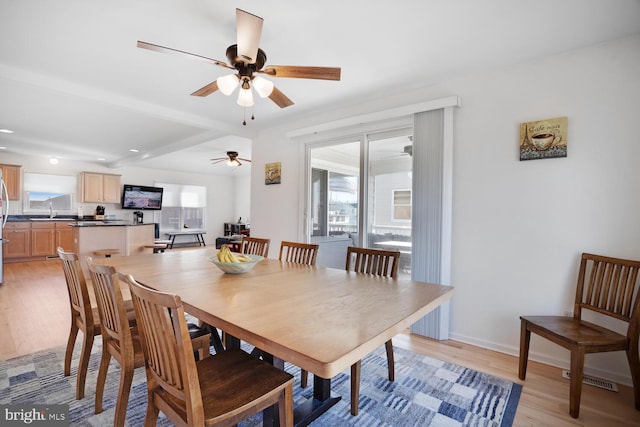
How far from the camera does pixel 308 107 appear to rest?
3654 millimetres

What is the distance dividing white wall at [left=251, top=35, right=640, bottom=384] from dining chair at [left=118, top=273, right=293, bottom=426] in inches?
83.7

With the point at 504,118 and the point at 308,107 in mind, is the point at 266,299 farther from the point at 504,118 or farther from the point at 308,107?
the point at 308,107

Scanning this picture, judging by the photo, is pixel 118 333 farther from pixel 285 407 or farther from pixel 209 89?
pixel 209 89

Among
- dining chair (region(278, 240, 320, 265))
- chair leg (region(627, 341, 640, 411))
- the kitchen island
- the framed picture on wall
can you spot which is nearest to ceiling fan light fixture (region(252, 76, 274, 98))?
dining chair (region(278, 240, 320, 265))

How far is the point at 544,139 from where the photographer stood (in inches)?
93.9

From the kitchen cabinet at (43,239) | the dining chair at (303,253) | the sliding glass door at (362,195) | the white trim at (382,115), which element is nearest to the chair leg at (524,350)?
the sliding glass door at (362,195)

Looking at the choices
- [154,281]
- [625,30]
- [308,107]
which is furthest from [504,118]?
[154,281]

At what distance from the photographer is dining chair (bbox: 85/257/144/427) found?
1.43 m

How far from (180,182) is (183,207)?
77cm

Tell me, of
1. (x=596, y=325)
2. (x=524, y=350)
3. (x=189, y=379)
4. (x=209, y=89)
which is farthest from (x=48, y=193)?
(x=596, y=325)

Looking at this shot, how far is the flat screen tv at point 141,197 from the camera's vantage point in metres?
8.21

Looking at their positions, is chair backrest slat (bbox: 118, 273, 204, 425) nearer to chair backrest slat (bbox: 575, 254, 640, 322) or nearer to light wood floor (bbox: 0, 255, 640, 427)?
light wood floor (bbox: 0, 255, 640, 427)

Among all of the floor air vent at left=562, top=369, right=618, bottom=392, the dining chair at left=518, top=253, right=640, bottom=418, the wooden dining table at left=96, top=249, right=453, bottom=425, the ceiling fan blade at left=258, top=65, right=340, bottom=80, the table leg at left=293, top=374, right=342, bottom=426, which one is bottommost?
the floor air vent at left=562, top=369, right=618, bottom=392

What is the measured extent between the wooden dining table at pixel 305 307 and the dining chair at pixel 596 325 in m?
0.93
